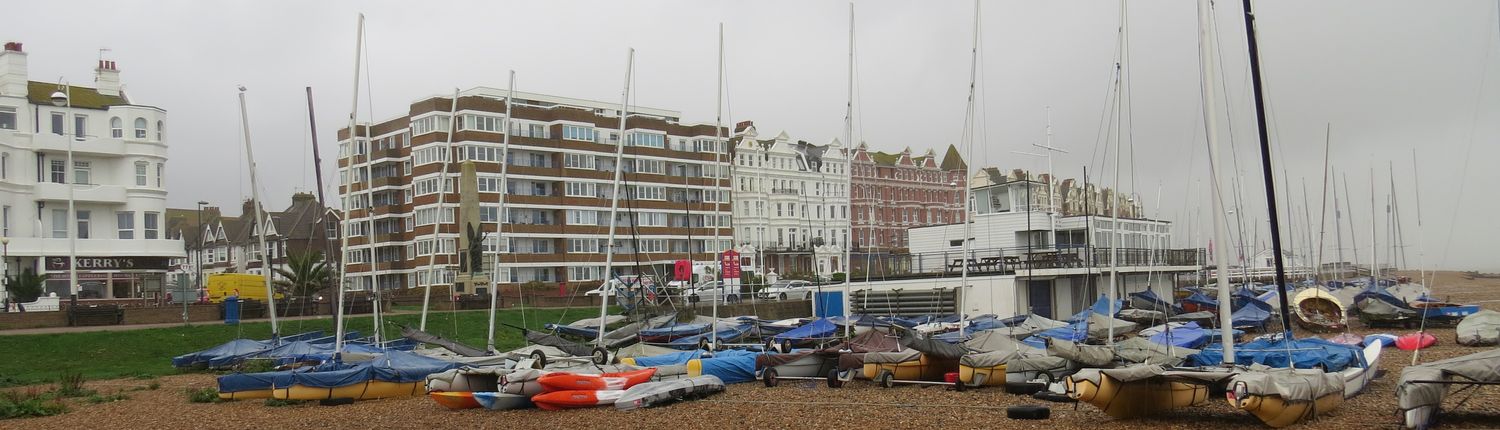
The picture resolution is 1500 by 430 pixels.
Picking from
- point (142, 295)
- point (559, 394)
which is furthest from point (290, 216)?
point (559, 394)

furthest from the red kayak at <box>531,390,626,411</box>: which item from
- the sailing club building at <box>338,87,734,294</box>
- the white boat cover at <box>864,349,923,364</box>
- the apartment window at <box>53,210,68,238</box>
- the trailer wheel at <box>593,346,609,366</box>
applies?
the sailing club building at <box>338,87,734,294</box>

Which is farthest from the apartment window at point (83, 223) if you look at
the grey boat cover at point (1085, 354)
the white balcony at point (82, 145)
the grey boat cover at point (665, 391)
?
the grey boat cover at point (1085, 354)

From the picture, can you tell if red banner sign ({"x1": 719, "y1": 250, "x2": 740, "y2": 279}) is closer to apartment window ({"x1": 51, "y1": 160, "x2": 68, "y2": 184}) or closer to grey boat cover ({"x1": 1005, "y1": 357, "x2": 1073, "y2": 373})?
apartment window ({"x1": 51, "y1": 160, "x2": 68, "y2": 184})

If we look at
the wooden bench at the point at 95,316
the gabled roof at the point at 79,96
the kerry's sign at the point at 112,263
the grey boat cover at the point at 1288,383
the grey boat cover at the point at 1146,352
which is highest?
the gabled roof at the point at 79,96

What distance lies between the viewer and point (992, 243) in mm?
61531

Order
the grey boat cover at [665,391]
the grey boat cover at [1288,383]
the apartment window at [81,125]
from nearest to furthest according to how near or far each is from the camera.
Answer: the grey boat cover at [1288,383] → the grey boat cover at [665,391] → the apartment window at [81,125]

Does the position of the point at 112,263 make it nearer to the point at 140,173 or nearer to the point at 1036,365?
the point at 140,173

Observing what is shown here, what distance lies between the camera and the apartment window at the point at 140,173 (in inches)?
2360

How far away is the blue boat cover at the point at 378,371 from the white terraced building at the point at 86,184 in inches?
1228

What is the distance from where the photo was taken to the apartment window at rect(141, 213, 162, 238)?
2377 inches

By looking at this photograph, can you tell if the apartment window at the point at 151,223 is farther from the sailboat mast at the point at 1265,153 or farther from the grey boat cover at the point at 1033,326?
the sailboat mast at the point at 1265,153

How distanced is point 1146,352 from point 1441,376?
1070cm

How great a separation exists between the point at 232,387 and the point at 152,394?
371 cm

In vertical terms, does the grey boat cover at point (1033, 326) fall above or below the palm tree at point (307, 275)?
below
